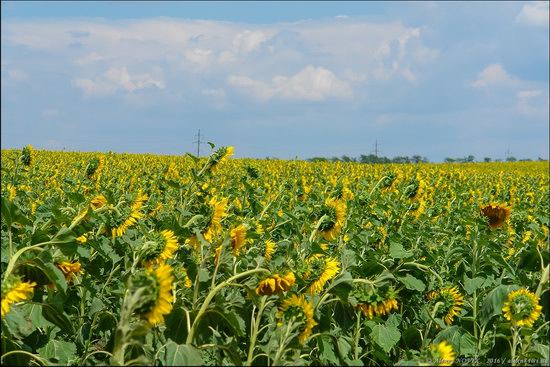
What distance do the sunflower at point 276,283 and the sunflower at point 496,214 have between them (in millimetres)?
2344

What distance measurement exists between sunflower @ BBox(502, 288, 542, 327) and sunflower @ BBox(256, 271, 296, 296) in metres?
1.13

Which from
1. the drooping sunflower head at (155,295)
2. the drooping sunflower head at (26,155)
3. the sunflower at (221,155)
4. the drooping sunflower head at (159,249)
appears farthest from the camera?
the drooping sunflower head at (26,155)

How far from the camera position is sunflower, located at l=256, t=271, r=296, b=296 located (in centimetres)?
297

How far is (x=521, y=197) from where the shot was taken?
48.1ft

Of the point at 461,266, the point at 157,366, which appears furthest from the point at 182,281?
the point at 461,266

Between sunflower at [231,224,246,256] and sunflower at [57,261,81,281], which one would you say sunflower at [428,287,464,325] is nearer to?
sunflower at [231,224,246,256]

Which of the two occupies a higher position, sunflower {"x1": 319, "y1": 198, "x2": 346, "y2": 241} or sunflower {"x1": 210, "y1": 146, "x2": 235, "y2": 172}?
sunflower {"x1": 210, "y1": 146, "x2": 235, "y2": 172}

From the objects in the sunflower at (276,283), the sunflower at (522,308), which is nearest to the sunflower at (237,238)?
the sunflower at (276,283)

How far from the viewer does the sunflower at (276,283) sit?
297 centimetres

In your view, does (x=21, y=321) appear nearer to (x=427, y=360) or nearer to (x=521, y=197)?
(x=427, y=360)

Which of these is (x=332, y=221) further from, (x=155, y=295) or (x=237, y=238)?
→ (x=155, y=295)

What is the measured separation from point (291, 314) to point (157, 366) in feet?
1.94

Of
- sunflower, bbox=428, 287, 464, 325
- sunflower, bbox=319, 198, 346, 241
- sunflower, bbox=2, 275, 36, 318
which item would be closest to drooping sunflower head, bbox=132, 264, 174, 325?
sunflower, bbox=2, 275, 36, 318

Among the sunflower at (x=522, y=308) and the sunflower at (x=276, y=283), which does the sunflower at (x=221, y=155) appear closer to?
the sunflower at (x=276, y=283)
